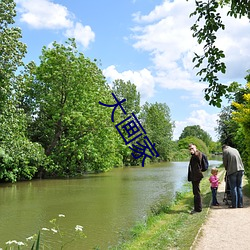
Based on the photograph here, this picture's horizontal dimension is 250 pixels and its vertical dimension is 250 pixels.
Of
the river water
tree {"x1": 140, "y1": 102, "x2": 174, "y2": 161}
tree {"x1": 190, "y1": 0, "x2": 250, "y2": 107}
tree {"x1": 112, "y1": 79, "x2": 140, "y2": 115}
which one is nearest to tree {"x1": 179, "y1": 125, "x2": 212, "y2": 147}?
tree {"x1": 140, "y1": 102, "x2": 174, "y2": 161}

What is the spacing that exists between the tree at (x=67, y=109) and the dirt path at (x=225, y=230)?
18483 mm

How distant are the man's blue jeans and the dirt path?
216 mm

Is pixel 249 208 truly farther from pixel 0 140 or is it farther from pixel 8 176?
pixel 8 176

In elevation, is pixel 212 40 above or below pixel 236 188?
above

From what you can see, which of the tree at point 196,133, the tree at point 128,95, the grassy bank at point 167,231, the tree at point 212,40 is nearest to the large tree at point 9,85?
the grassy bank at point 167,231

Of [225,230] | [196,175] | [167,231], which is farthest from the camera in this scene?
[196,175]

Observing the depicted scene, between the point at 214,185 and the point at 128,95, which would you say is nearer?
the point at 214,185

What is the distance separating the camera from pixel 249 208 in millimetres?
9836

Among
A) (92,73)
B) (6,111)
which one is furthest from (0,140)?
(92,73)

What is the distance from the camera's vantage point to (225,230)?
7465 mm

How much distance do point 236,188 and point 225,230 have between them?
273cm

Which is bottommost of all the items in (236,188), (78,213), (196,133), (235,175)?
(78,213)

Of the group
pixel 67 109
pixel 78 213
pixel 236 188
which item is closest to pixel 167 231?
pixel 236 188

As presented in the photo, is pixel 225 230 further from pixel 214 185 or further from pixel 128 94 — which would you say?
pixel 128 94
